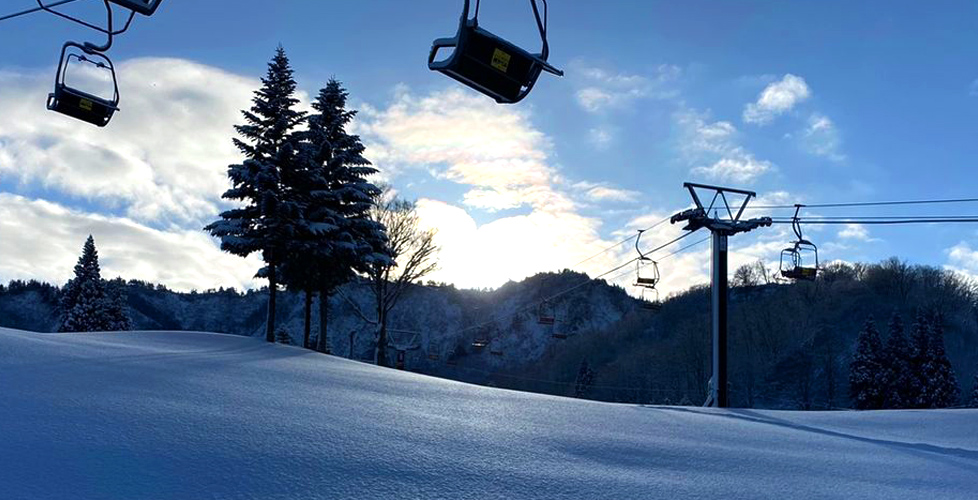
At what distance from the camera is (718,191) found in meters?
19.8

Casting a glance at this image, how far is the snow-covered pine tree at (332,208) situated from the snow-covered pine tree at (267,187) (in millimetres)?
616

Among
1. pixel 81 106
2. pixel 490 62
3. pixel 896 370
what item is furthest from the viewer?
pixel 896 370

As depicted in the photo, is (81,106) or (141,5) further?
(81,106)

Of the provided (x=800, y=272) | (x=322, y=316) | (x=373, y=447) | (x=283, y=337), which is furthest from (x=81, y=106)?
(x=283, y=337)

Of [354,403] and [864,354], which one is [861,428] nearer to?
[354,403]

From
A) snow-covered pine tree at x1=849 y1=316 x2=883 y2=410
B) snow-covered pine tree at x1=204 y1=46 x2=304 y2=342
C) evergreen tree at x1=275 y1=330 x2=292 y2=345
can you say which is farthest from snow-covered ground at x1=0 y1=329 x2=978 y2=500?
snow-covered pine tree at x1=849 y1=316 x2=883 y2=410

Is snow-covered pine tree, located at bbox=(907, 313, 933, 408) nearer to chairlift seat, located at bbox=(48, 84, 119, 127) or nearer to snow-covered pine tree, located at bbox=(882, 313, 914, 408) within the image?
snow-covered pine tree, located at bbox=(882, 313, 914, 408)

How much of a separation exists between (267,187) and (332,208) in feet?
12.1

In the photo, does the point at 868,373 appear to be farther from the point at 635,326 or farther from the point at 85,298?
the point at 635,326

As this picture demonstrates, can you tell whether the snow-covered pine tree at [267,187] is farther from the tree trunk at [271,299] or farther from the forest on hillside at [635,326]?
the forest on hillside at [635,326]

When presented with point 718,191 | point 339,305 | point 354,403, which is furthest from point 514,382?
point 354,403

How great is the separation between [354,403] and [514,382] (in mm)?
106065

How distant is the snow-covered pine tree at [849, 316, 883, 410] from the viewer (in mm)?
60281

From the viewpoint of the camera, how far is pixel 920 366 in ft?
194
